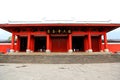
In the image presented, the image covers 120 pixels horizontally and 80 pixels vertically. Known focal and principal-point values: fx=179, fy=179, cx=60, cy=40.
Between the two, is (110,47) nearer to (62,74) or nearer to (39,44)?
(39,44)

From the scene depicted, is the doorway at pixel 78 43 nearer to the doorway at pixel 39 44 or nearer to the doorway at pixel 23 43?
the doorway at pixel 39 44

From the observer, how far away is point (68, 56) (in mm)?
17109

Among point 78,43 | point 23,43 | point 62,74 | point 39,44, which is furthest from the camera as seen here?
point 23,43

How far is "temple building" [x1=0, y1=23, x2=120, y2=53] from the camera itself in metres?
21.1

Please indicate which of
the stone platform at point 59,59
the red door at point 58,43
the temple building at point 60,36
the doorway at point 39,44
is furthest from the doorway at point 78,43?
the stone platform at point 59,59

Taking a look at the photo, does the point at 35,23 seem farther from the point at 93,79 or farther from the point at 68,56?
the point at 93,79

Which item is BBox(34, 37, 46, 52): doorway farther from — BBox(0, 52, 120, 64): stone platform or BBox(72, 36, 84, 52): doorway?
BBox(0, 52, 120, 64): stone platform

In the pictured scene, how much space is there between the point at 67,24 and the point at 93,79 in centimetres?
1363

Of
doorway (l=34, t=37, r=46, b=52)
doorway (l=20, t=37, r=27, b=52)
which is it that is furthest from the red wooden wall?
doorway (l=34, t=37, r=46, b=52)

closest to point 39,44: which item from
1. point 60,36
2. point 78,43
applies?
point 60,36

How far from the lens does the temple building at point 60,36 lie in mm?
21094

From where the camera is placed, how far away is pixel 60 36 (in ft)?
74.8

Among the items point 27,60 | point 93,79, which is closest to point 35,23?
point 27,60

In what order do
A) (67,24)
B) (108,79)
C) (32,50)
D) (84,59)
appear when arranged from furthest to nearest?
(32,50)
(67,24)
(84,59)
(108,79)
